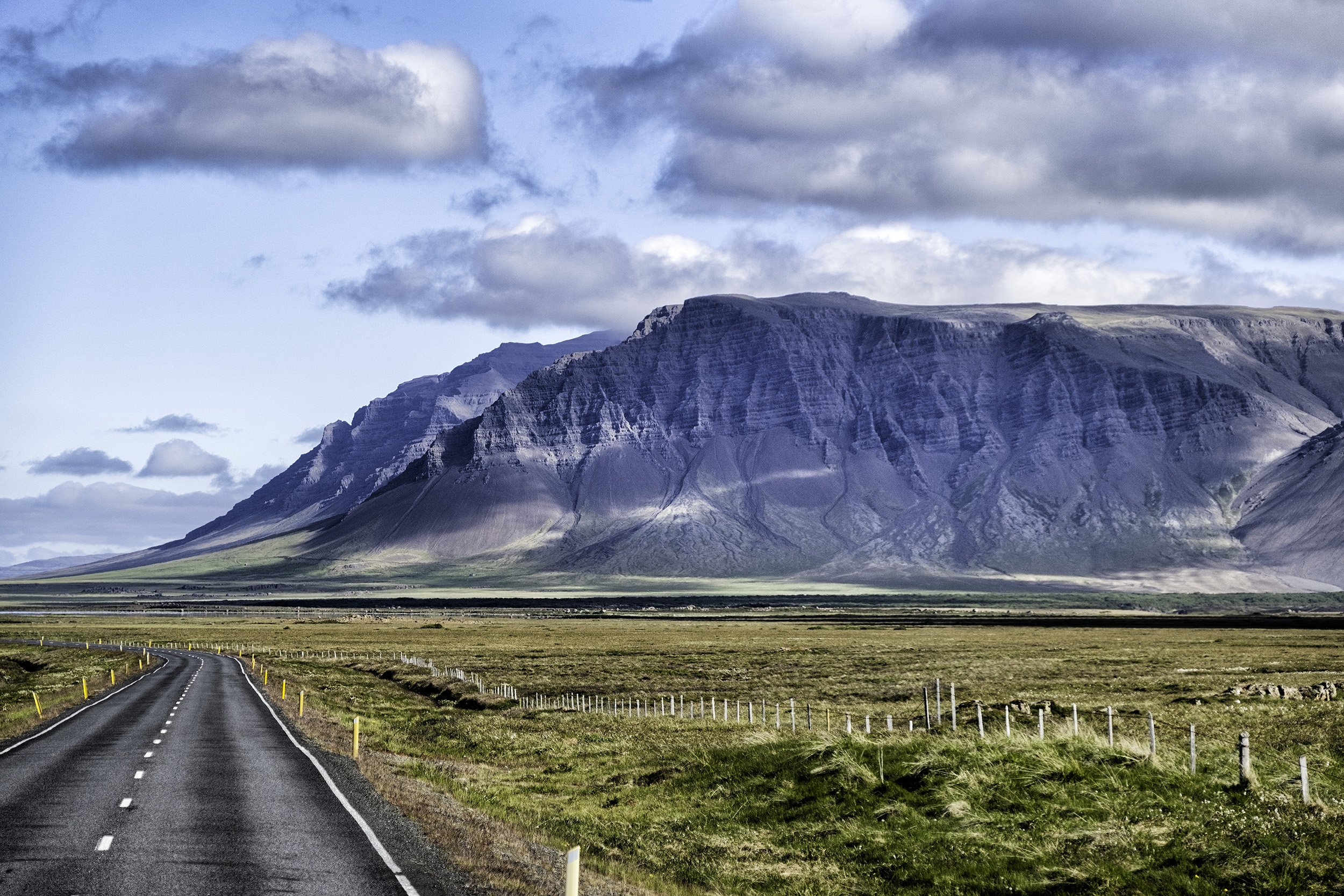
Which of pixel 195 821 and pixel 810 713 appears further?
pixel 810 713

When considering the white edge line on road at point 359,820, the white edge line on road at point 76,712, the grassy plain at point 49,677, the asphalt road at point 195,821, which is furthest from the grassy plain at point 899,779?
the grassy plain at point 49,677

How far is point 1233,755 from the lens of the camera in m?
26.2

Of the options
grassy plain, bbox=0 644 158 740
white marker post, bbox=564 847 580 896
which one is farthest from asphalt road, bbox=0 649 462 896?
grassy plain, bbox=0 644 158 740

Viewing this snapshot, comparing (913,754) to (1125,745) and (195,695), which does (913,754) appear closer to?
Result: (1125,745)

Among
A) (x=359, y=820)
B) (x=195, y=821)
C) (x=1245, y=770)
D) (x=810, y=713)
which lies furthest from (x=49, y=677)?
(x=1245, y=770)

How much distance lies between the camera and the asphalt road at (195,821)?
16.8 meters

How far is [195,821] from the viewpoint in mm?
21266

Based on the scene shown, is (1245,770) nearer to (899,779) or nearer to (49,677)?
(899,779)

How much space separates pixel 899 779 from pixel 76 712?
1207 inches

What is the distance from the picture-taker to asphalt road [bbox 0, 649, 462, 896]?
55.1ft

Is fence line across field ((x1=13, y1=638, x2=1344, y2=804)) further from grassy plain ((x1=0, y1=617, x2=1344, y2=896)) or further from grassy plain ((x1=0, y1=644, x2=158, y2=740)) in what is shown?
grassy plain ((x1=0, y1=644, x2=158, y2=740))

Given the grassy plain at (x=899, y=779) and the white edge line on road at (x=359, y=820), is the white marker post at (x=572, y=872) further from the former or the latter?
the grassy plain at (x=899, y=779)

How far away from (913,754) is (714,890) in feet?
23.6

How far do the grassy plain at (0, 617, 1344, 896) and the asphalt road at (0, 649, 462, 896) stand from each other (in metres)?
3.46
